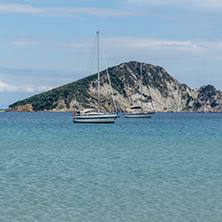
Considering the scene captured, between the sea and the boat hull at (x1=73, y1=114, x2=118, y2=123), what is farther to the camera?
the boat hull at (x1=73, y1=114, x2=118, y2=123)

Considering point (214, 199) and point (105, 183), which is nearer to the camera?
point (214, 199)

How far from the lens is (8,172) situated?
84.5 feet

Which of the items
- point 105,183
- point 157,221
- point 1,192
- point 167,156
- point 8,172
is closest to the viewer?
point 157,221

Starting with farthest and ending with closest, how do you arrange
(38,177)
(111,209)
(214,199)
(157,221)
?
1. (38,177)
2. (214,199)
3. (111,209)
4. (157,221)

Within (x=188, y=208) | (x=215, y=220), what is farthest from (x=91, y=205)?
(x=215, y=220)

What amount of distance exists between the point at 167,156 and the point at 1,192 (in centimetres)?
1868

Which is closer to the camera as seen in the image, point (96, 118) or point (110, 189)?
point (110, 189)

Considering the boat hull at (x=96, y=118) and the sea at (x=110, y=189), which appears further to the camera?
the boat hull at (x=96, y=118)

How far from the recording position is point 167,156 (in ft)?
115

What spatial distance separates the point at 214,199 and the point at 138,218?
497 cm

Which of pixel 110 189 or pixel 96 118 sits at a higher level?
pixel 96 118

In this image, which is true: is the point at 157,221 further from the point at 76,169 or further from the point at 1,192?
the point at 76,169

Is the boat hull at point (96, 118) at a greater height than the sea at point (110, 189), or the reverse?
the boat hull at point (96, 118)

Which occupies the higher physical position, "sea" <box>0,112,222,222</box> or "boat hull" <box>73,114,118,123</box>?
"boat hull" <box>73,114,118,123</box>
